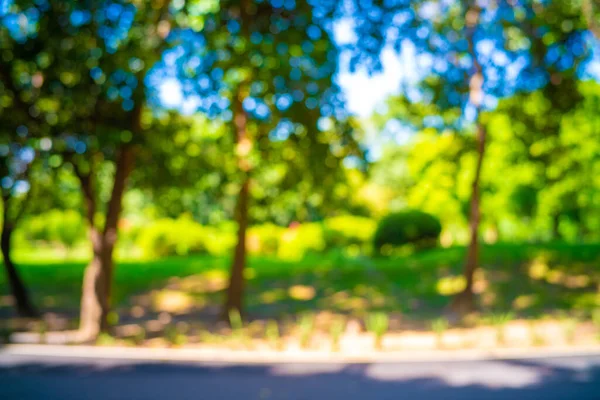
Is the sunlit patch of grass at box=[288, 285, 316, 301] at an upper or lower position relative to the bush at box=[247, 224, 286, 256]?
lower

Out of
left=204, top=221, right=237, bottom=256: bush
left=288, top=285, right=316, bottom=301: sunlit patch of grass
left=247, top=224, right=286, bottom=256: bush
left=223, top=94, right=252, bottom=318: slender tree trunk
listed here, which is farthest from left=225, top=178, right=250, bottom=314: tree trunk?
left=204, top=221, right=237, bottom=256: bush

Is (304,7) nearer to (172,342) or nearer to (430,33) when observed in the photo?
(430,33)

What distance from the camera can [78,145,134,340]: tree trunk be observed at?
9289 mm

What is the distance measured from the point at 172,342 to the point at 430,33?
30.5ft

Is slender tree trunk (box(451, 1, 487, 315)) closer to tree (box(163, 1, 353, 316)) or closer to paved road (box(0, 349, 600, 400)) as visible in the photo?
tree (box(163, 1, 353, 316))

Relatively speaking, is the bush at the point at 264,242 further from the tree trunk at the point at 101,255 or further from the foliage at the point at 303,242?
the tree trunk at the point at 101,255

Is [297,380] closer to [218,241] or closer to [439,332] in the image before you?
[439,332]

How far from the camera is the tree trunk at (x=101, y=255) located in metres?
9.29

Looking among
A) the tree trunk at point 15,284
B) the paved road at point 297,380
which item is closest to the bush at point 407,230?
the paved road at point 297,380

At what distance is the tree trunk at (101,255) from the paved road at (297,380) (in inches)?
68.4

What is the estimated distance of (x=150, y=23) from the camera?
9469mm

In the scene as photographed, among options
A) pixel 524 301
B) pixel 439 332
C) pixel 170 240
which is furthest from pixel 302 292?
pixel 170 240

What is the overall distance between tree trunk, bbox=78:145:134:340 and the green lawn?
350 cm

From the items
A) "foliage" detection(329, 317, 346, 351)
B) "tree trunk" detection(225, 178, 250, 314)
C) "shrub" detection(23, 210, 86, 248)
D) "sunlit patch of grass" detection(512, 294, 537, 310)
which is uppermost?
"shrub" detection(23, 210, 86, 248)
